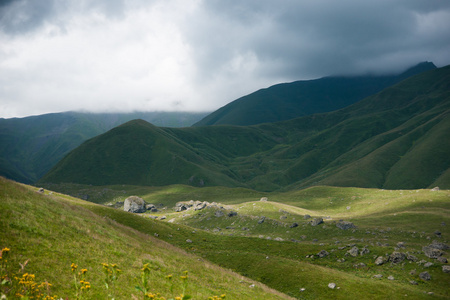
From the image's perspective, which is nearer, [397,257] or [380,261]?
[397,257]

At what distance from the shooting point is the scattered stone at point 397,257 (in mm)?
38438

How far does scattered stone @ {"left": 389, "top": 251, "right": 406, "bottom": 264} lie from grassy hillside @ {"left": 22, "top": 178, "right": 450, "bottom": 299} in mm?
569

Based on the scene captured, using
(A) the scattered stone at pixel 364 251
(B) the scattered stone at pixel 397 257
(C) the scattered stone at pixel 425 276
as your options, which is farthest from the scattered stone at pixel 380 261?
(C) the scattered stone at pixel 425 276

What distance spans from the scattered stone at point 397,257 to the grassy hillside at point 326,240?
57 cm

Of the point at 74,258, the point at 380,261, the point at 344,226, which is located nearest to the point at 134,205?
the point at 344,226

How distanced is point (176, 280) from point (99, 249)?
21.5 feet

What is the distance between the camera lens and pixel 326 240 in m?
59.4

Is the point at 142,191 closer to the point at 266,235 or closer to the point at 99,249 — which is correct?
the point at 266,235

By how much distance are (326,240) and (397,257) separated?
70.0 feet

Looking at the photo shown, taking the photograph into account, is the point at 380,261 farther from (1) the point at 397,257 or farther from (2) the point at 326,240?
(2) the point at 326,240

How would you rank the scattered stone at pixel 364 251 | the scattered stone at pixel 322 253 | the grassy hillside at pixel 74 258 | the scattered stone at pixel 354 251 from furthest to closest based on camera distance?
the scattered stone at pixel 322 253, the scattered stone at pixel 354 251, the scattered stone at pixel 364 251, the grassy hillside at pixel 74 258

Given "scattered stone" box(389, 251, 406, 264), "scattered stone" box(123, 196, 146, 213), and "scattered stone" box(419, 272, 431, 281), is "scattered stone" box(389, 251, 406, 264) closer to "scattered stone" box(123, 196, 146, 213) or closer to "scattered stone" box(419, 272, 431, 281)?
"scattered stone" box(419, 272, 431, 281)

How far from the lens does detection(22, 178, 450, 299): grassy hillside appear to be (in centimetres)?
3406

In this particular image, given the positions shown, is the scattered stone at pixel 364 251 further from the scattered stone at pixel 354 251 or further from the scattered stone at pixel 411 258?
the scattered stone at pixel 411 258
